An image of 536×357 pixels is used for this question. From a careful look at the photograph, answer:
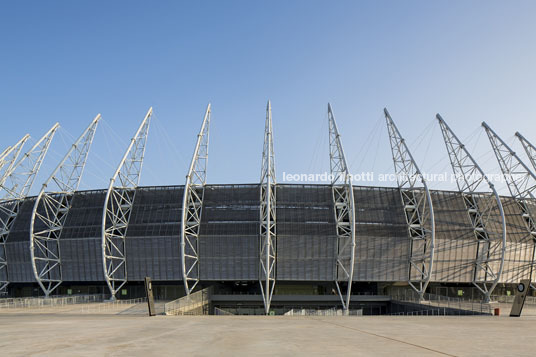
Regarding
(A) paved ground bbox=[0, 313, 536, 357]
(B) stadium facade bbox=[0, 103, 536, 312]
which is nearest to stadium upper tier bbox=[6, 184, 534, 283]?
(B) stadium facade bbox=[0, 103, 536, 312]

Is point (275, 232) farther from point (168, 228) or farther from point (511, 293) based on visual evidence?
point (511, 293)

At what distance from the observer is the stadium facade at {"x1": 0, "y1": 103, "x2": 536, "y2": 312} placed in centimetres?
5706

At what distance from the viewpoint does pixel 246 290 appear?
62844 millimetres

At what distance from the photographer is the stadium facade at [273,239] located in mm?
57062

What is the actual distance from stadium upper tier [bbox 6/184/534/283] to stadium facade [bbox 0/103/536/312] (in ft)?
0.53

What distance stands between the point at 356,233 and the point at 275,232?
12.2m

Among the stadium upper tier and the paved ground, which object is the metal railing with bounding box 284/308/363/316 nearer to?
the stadium upper tier

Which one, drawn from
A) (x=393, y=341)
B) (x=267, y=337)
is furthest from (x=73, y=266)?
(x=393, y=341)

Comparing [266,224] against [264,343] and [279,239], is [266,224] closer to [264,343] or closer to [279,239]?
[279,239]

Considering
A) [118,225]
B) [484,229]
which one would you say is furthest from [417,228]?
[118,225]

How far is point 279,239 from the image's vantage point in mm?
56594

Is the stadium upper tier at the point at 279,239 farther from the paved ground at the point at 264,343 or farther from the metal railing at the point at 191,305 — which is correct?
the paved ground at the point at 264,343

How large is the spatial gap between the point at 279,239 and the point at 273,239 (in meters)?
0.91

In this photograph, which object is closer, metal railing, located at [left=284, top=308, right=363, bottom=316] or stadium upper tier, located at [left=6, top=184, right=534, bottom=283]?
metal railing, located at [left=284, top=308, right=363, bottom=316]
